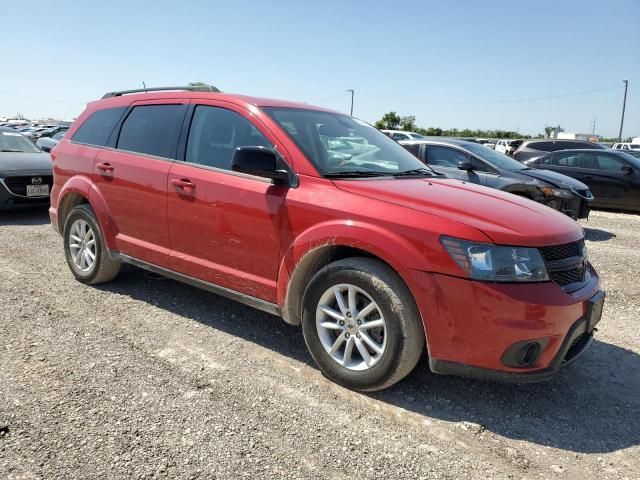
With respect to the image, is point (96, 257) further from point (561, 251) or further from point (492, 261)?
point (561, 251)

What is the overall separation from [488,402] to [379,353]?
75cm

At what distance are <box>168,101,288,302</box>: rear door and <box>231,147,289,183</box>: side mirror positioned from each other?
0.49ft

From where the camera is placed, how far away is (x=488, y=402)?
3.13 metres

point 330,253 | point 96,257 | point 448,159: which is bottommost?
point 96,257

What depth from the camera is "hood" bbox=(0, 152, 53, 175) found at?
26.6ft

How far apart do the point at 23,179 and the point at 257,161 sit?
6.44 meters

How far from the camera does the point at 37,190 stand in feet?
27.0

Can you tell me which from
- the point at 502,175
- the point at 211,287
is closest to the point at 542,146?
the point at 502,175

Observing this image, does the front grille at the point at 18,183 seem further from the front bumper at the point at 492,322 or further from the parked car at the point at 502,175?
the front bumper at the point at 492,322

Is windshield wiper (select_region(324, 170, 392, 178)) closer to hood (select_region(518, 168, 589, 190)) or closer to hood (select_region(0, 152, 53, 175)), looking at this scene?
hood (select_region(518, 168, 589, 190))

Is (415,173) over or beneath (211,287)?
over

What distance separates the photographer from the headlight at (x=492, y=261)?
268 cm

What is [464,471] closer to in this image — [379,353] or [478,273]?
[379,353]

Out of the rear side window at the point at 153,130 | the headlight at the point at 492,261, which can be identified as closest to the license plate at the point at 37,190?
the rear side window at the point at 153,130
